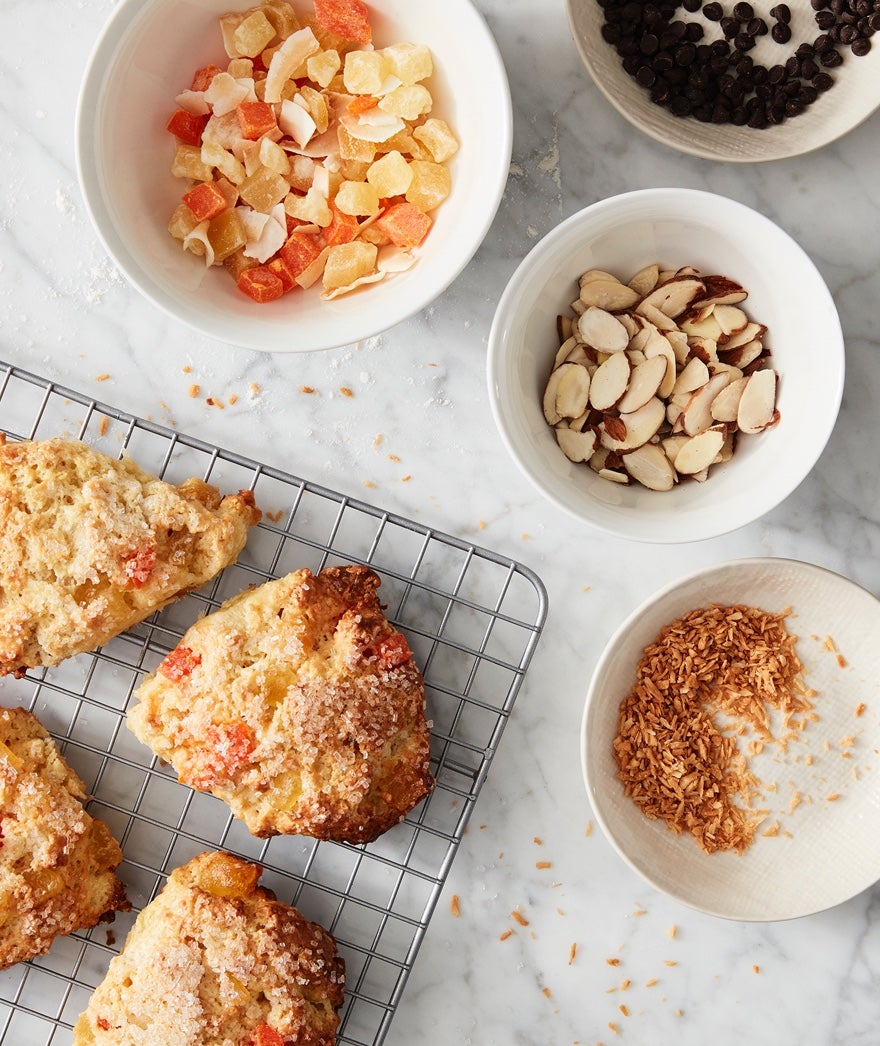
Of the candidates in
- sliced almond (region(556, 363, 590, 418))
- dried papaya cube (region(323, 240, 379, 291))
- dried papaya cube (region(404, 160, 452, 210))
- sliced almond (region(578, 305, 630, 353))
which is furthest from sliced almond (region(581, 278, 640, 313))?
dried papaya cube (region(323, 240, 379, 291))

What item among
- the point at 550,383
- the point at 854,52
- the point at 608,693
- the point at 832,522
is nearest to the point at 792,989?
the point at 608,693

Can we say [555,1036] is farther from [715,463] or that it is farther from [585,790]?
[715,463]

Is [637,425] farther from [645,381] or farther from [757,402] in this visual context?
[757,402]

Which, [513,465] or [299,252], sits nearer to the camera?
[299,252]

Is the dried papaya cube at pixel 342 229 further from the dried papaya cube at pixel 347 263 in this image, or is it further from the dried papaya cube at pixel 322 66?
the dried papaya cube at pixel 322 66

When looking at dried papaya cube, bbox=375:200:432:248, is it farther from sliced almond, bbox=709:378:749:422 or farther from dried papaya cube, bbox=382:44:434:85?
sliced almond, bbox=709:378:749:422

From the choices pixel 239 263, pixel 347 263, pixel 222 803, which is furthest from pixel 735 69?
pixel 222 803

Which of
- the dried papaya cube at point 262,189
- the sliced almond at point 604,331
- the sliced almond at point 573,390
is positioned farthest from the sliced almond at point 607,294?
the dried papaya cube at point 262,189
